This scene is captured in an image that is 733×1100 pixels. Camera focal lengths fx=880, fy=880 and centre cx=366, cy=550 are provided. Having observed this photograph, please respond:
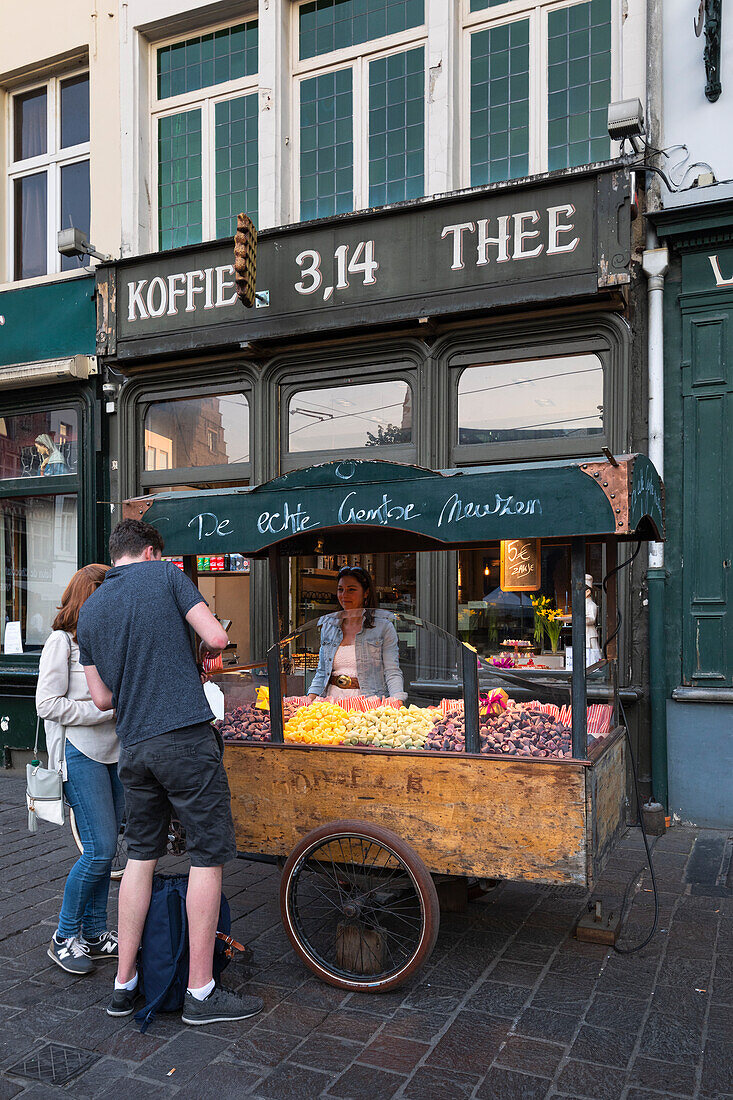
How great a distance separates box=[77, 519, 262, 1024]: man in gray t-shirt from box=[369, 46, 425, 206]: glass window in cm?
565

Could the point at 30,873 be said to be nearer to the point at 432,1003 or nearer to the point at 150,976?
the point at 150,976

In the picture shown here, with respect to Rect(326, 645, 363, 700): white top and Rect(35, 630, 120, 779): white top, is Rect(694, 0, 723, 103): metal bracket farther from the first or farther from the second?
Rect(35, 630, 120, 779): white top

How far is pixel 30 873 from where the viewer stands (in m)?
5.58

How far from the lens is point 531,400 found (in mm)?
7277

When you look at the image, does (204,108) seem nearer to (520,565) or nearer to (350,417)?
(350,417)

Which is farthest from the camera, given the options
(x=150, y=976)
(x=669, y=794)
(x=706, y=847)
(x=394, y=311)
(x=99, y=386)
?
(x=99, y=386)

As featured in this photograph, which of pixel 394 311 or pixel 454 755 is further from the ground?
pixel 394 311

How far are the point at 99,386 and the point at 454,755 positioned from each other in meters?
6.60

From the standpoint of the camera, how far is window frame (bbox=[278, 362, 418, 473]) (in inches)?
302

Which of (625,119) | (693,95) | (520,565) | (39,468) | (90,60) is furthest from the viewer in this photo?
(39,468)

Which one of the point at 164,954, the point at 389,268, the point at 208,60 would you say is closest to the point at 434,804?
the point at 164,954

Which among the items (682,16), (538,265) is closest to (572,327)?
(538,265)

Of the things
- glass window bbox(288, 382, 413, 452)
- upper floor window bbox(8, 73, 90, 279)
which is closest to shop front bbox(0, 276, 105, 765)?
upper floor window bbox(8, 73, 90, 279)

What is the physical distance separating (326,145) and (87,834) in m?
6.78
